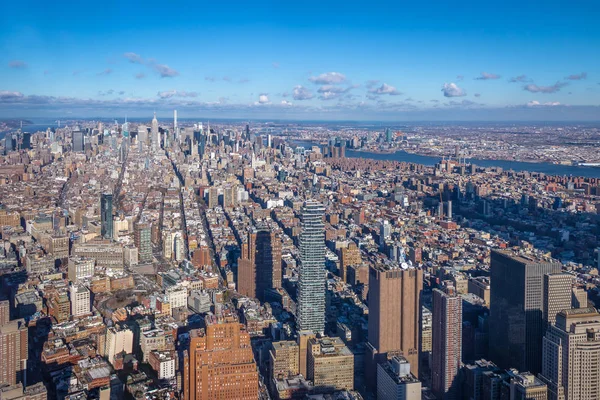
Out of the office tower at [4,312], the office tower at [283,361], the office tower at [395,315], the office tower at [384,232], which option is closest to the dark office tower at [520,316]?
the office tower at [395,315]

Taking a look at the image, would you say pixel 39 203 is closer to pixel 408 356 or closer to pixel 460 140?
pixel 408 356

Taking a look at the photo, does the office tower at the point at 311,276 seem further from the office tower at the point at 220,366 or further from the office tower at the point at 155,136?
the office tower at the point at 155,136

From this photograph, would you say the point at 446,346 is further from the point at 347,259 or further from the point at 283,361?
the point at 347,259

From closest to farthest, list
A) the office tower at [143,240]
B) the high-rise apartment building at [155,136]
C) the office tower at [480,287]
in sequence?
the office tower at [480,287] < the office tower at [143,240] < the high-rise apartment building at [155,136]

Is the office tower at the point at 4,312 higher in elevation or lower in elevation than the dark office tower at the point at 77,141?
lower

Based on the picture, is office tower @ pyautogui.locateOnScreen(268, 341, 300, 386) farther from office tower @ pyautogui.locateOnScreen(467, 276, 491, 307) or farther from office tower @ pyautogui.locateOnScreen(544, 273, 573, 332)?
office tower @ pyautogui.locateOnScreen(467, 276, 491, 307)

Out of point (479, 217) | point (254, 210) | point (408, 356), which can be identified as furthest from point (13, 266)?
point (479, 217)
